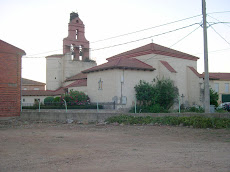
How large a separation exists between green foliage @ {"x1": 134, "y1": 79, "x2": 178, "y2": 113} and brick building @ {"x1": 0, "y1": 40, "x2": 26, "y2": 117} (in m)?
10.9

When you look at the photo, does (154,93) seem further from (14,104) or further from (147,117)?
(14,104)

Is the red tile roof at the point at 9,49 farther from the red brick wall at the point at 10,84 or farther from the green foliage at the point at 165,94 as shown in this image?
the green foliage at the point at 165,94

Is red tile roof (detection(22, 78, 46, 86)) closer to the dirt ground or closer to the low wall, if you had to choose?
the low wall

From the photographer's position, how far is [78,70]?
46125 mm

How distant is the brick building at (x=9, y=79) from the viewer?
1955 centimetres

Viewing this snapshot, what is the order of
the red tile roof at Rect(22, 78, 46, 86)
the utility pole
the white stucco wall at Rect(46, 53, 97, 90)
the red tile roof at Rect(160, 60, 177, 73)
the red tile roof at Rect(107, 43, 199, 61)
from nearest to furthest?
1. the utility pole
2. the red tile roof at Rect(160, 60, 177, 73)
3. the red tile roof at Rect(107, 43, 199, 61)
4. the white stucco wall at Rect(46, 53, 97, 90)
5. the red tile roof at Rect(22, 78, 46, 86)

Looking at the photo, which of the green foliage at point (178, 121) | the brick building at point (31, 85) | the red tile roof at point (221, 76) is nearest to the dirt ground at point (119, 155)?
the green foliage at point (178, 121)

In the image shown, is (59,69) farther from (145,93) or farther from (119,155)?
(119,155)

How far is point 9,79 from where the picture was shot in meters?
19.9

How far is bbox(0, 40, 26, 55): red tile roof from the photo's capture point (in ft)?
65.0

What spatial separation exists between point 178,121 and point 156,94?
1069cm

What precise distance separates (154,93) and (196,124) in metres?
11.8

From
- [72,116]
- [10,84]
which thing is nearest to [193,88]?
[72,116]

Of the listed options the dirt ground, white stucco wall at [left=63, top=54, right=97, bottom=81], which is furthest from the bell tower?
the dirt ground
